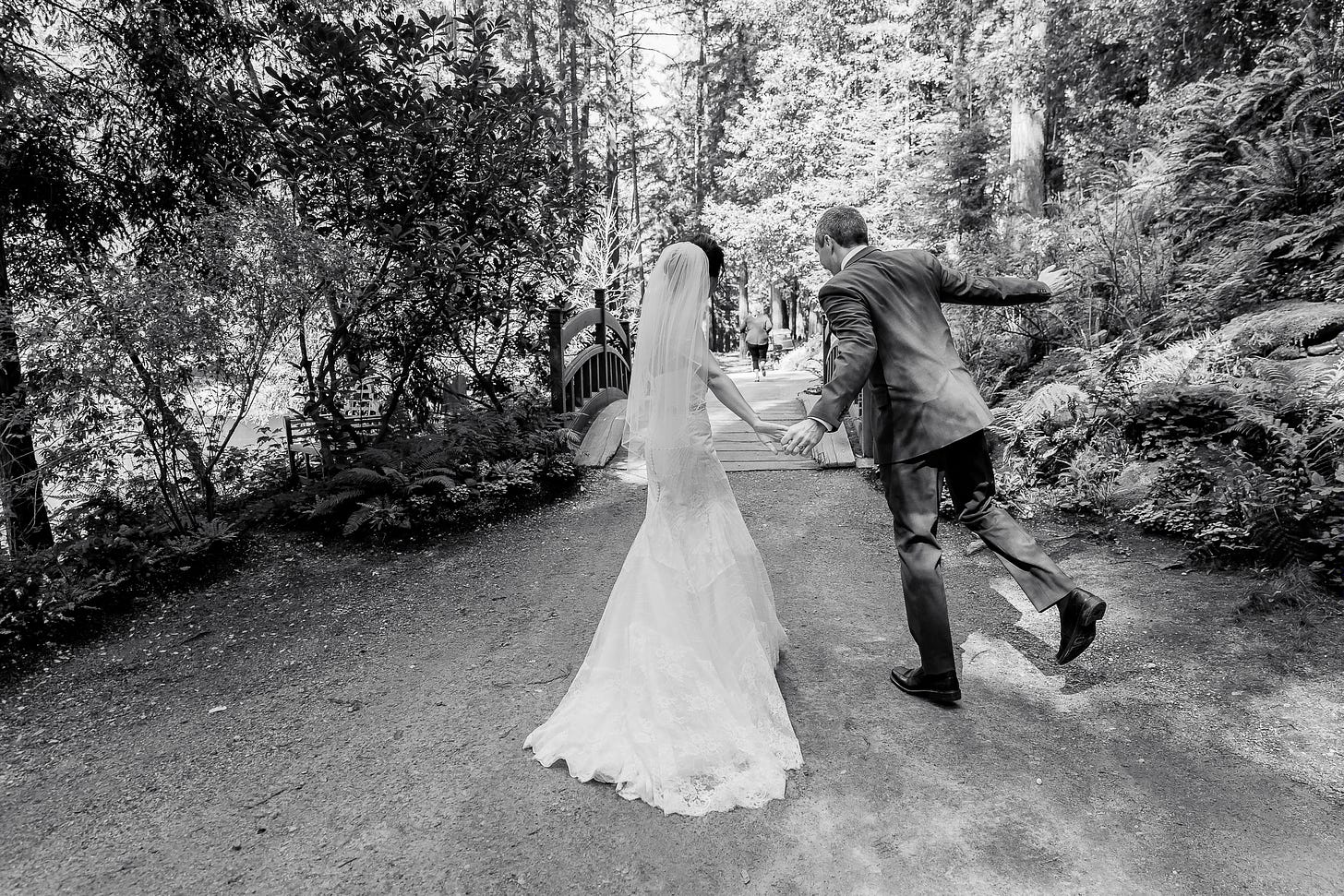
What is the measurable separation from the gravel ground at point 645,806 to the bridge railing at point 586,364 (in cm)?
460

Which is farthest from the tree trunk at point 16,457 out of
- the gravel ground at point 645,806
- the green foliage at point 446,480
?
the green foliage at point 446,480

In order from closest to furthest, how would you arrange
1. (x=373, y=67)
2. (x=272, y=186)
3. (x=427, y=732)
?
(x=427, y=732)
(x=373, y=67)
(x=272, y=186)

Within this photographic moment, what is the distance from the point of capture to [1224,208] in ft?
26.2

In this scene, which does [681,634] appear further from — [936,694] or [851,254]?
[851,254]

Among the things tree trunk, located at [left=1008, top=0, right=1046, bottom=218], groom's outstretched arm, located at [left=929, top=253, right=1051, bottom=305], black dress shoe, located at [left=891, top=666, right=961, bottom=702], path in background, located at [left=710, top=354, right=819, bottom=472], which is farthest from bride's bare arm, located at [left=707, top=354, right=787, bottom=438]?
tree trunk, located at [left=1008, top=0, right=1046, bottom=218]

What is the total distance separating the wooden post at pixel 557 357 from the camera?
29.9 feet

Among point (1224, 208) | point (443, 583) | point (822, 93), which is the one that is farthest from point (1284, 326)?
point (822, 93)

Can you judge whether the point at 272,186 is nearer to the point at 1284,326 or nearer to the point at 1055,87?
the point at 1284,326

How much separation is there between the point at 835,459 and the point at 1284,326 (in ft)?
13.5

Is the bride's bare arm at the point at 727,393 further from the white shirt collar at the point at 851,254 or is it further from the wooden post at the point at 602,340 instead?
the wooden post at the point at 602,340

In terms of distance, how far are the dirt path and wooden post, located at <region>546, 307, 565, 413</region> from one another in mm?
4599

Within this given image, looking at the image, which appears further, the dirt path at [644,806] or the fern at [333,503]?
the fern at [333,503]

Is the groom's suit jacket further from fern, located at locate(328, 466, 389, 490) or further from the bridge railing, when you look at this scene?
the bridge railing

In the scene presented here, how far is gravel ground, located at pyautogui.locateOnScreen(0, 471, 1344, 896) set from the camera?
2434 millimetres
